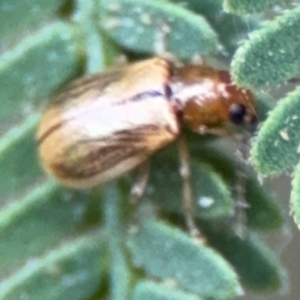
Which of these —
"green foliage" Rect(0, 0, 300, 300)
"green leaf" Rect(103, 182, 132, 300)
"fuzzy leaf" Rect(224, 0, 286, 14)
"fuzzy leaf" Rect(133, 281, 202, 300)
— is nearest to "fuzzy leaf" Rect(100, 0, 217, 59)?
"green foliage" Rect(0, 0, 300, 300)

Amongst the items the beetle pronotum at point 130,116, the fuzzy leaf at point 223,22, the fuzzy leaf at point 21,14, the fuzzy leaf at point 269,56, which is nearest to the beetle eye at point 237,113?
the beetle pronotum at point 130,116

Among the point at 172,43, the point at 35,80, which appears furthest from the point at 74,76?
the point at 172,43

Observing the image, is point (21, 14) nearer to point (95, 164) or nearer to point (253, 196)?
point (95, 164)

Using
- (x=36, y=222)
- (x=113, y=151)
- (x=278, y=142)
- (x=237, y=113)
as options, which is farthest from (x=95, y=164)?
(x=278, y=142)

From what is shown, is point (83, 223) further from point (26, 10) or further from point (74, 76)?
point (26, 10)

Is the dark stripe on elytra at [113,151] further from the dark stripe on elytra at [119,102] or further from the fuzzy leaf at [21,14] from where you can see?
the fuzzy leaf at [21,14]

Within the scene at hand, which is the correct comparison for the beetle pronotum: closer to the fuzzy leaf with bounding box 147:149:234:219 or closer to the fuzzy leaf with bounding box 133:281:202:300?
the fuzzy leaf with bounding box 147:149:234:219
